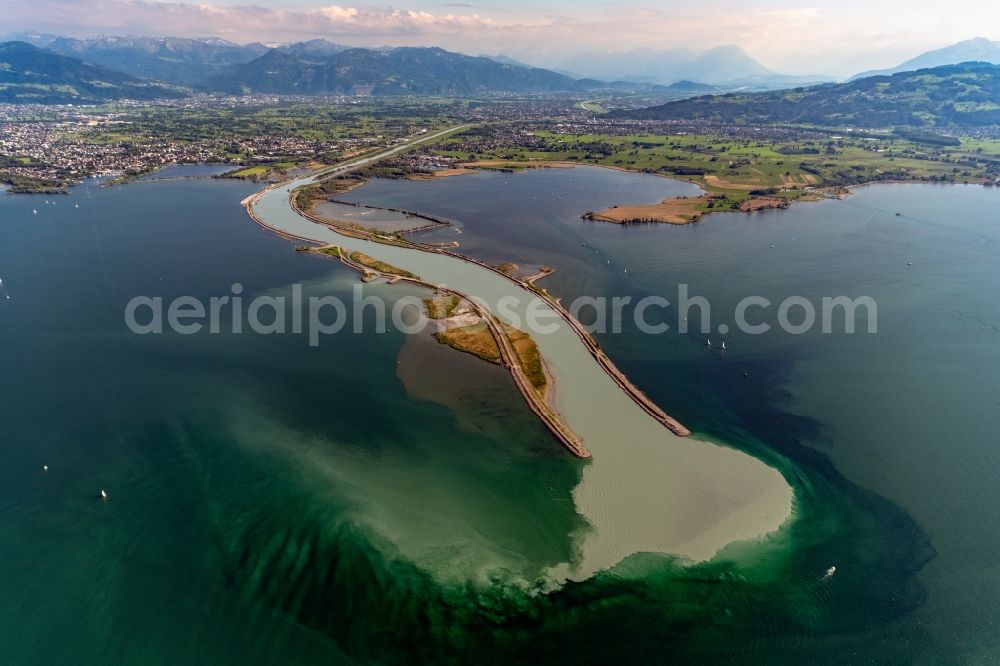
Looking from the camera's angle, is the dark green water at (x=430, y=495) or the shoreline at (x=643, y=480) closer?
the dark green water at (x=430, y=495)

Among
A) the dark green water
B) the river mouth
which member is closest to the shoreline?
the river mouth

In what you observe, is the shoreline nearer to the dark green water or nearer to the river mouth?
the river mouth

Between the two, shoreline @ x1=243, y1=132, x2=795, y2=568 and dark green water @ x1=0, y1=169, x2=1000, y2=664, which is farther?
shoreline @ x1=243, y1=132, x2=795, y2=568

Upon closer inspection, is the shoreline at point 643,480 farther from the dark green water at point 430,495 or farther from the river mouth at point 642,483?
the dark green water at point 430,495

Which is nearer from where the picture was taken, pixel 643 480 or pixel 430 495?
pixel 430 495

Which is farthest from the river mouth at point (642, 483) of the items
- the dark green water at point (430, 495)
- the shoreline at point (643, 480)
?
the dark green water at point (430, 495)

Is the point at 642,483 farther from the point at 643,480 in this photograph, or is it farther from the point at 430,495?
the point at 430,495

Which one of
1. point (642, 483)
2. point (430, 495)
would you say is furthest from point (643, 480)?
point (430, 495)

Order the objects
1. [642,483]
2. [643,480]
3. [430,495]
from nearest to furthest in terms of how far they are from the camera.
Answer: [430,495]
[642,483]
[643,480]
